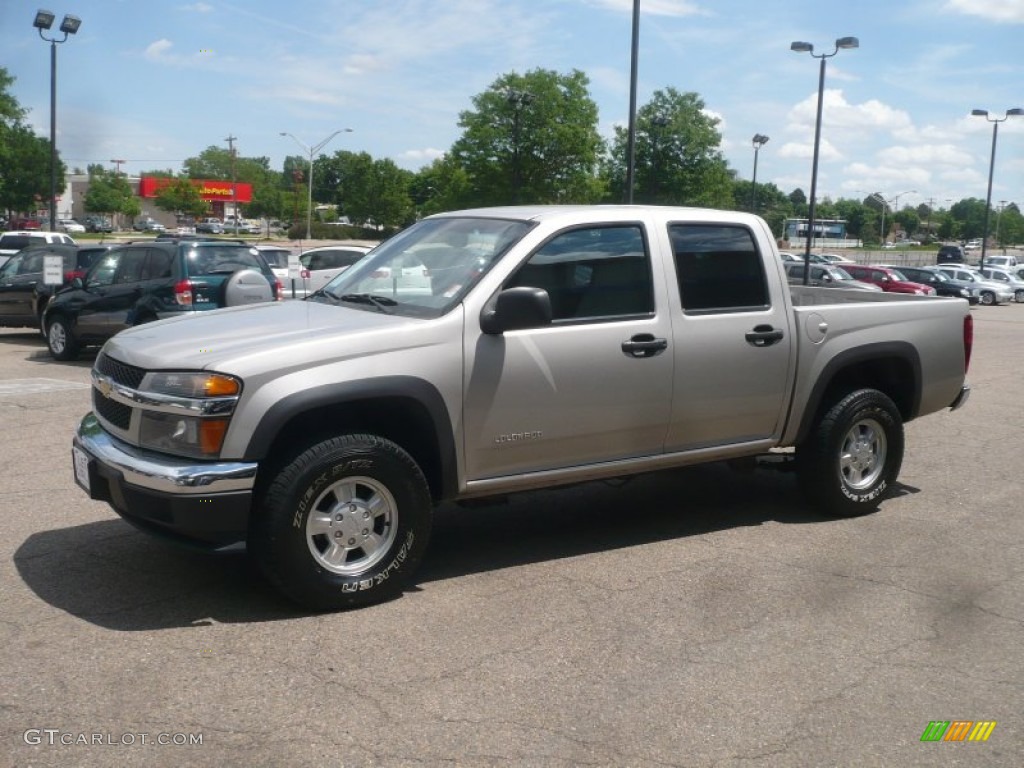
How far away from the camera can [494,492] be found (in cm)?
535

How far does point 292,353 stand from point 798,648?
257 cm

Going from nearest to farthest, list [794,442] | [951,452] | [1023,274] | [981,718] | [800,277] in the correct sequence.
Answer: [981,718], [794,442], [951,452], [800,277], [1023,274]

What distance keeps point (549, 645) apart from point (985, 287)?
149 ft

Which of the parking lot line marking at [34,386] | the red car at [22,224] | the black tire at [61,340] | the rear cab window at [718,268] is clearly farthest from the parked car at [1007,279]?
the red car at [22,224]

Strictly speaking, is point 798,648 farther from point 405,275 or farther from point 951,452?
point 951,452

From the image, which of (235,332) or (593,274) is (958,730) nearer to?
(593,274)

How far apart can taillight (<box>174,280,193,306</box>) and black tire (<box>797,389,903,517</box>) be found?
8.66 m

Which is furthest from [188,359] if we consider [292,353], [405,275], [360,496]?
[405,275]

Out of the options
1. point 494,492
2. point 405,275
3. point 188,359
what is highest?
point 405,275

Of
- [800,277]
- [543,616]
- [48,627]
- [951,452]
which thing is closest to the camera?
[48,627]

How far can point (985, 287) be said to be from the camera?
4512cm

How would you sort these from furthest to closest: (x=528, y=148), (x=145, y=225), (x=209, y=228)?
(x=145, y=225)
(x=209, y=228)
(x=528, y=148)

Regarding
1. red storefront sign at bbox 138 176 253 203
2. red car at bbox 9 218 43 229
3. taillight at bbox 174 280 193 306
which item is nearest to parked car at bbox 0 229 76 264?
taillight at bbox 174 280 193 306

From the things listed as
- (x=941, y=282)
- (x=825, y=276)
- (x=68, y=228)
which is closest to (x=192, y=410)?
(x=825, y=276)
